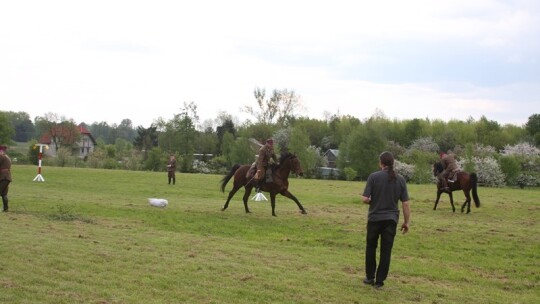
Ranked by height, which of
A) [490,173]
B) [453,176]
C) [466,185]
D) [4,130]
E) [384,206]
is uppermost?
[4,130]

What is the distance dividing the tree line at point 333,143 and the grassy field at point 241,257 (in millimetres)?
43163

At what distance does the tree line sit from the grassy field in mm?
43163

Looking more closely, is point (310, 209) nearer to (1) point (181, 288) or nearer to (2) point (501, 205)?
(2) point (501, 205)

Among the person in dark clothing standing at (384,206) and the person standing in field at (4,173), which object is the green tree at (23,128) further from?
the person in dark clothing standing at (384,206)

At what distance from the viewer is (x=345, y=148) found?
7100 centimetres

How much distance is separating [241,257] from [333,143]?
86.0 m

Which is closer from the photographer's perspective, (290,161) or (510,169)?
(290,161)

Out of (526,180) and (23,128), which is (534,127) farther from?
(23,128)

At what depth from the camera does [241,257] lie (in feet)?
35.2

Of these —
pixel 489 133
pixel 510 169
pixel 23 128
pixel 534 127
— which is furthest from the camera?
pixel 23 128

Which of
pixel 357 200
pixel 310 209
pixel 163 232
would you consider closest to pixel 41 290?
pixel 163 232

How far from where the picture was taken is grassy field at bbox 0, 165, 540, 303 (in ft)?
26.1

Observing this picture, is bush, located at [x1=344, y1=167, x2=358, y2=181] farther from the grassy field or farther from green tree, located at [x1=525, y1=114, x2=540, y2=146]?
the grassy field

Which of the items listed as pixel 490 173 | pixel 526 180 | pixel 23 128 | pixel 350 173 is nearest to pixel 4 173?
pixel 350 173
